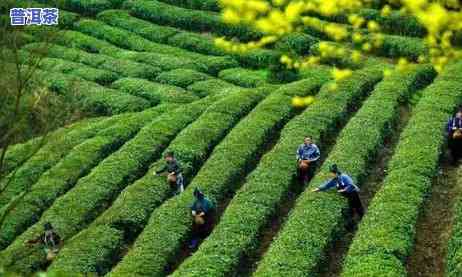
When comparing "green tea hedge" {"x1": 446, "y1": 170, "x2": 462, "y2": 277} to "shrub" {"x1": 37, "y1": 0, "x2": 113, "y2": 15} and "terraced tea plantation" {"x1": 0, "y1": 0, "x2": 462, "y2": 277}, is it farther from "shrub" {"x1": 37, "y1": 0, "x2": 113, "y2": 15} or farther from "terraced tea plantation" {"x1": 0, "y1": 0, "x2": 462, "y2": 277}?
"shrub" {"x1": 37, "y1": 0, "x2": 113, "y2": 15}

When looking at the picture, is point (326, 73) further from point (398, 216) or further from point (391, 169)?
point (398, 216)

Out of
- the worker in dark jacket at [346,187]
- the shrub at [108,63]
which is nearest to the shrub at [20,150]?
the shrub at [108,63]

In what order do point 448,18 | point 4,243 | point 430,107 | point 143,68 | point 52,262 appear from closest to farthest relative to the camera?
point 448,18 → point 52,262 → point 4,243 → point 430,107 → point 143,68

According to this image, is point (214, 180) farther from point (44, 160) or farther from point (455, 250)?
point (455, 250)

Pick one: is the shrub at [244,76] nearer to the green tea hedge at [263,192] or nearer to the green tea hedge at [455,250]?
the green tea hedge at [263,192]

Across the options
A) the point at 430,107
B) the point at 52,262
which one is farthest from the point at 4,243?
the point at 430,107

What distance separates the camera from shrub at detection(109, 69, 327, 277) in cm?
1706

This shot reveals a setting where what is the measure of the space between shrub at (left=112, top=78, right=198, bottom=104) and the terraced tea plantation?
0.25ft

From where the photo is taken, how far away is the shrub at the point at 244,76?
104 feet

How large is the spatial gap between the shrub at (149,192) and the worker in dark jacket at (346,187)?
511 cm

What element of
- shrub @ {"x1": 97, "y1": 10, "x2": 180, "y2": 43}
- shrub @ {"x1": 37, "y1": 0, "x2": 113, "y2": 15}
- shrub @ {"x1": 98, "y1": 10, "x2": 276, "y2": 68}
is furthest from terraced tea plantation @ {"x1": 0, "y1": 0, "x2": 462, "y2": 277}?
shrub @ {"x1": 37, "y1": 0, "x2": 113, "y2": 15}

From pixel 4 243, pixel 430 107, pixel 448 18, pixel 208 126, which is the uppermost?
pixel 448 18

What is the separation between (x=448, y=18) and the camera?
23.5 feet

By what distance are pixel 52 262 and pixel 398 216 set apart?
29.0 ft
